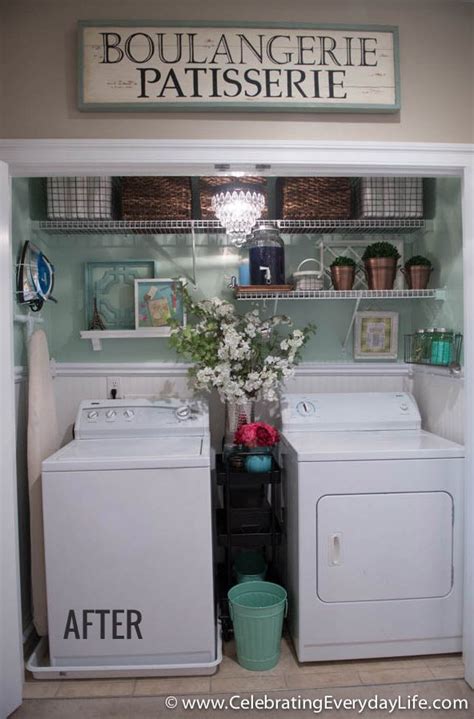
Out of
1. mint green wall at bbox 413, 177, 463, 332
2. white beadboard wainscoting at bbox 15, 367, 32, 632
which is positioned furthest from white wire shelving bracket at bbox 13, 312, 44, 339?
mint green wall at bbox 413, 177, 463, 332

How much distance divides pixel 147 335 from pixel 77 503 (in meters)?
0.98

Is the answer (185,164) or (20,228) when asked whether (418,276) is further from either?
(20,228)

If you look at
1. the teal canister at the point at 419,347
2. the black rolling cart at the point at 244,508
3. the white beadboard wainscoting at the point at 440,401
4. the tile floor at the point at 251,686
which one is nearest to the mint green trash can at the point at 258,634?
the tile floor at the point at 251,686

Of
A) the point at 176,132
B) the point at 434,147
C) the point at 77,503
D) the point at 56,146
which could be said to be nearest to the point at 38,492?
the point at 77,503

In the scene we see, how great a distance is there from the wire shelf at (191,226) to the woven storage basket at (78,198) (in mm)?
50

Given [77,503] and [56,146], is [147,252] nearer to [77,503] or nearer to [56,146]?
[56,146]

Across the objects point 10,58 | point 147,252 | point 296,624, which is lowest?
point 296,624

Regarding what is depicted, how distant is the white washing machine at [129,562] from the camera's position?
6.38 feet

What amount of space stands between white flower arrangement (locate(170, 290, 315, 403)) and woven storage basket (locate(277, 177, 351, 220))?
21.9 inches

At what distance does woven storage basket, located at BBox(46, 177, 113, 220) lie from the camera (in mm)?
2406

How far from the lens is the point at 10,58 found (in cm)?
174

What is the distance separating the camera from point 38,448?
7.19 feet

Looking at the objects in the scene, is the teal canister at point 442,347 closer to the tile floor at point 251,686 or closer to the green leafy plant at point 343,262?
the green leafy plant at point 343,262

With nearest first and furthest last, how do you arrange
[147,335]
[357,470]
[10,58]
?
[10,58] → [357,470] → [147,335]
